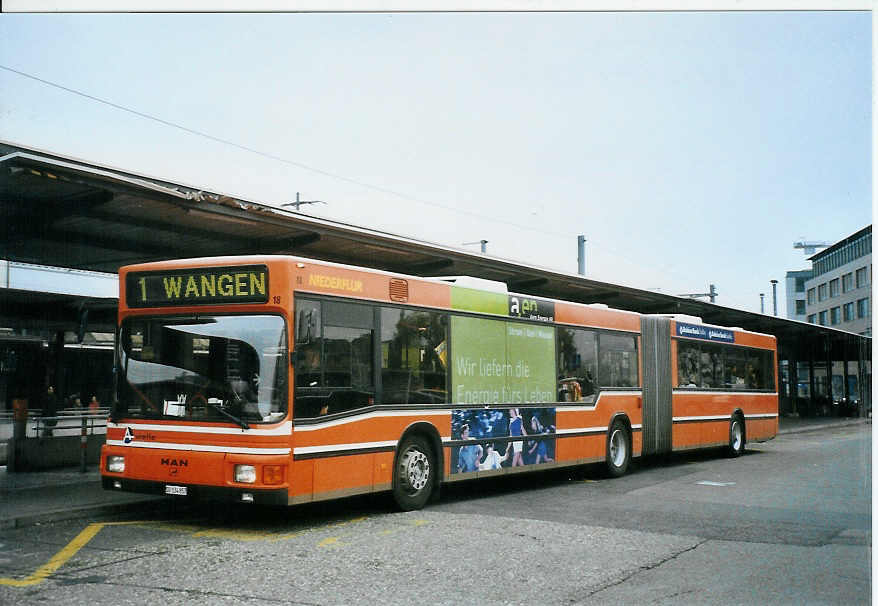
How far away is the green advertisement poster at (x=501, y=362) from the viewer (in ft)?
39.8

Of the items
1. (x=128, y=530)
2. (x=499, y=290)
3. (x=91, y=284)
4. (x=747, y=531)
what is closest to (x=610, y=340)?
(x=499, y=290)

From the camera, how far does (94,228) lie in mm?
13422

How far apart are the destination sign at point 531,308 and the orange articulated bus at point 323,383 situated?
0.03 m

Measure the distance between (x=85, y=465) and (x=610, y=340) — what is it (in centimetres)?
899

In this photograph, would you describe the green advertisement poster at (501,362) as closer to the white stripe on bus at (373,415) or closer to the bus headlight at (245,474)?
the white stripe on bus at (373,415)

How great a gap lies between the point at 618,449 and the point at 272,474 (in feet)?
28.0

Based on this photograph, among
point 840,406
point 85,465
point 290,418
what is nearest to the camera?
point 290,418

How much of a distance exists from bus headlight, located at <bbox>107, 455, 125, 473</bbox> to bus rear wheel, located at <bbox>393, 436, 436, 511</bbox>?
3.09 meters

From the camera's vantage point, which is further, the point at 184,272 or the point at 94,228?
the point at 94,228

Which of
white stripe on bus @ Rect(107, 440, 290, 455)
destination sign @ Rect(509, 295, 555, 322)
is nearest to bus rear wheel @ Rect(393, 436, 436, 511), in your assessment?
white stripe on bus @ Rect(107, 440, 290, 455)

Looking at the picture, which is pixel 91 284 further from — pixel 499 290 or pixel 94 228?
pixel 499 290

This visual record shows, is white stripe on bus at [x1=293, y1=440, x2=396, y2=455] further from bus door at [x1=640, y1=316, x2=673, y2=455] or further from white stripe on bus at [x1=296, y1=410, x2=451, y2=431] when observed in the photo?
bus door at [x1=640, y1=316, x2=673, y2=455]

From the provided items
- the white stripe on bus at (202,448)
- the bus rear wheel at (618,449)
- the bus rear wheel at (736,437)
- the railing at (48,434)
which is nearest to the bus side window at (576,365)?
the bus rear wheel at (618,449)

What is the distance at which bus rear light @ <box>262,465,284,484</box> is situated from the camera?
898 cm
